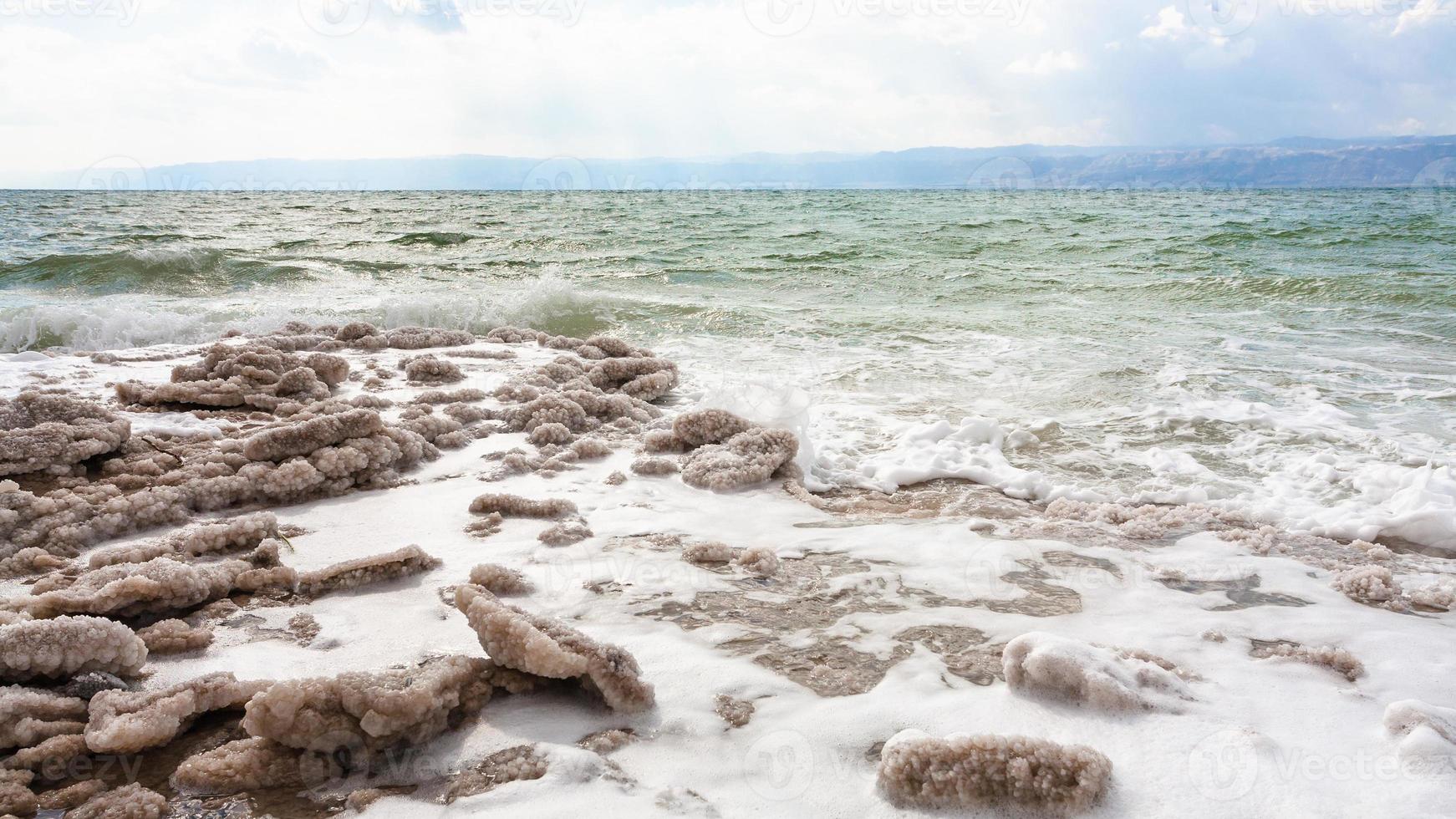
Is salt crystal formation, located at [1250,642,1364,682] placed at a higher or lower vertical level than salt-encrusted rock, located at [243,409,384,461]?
lower

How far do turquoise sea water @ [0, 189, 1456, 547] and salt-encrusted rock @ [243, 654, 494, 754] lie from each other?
3123 mm

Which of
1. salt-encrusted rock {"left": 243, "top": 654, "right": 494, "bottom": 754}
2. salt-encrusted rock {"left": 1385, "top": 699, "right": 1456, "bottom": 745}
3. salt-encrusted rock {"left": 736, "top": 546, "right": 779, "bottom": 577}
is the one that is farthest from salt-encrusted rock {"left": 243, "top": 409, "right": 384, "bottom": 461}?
salt-encrusted rock {"left": 1385, "top": 699, "right": 1456, "bottom": 745}

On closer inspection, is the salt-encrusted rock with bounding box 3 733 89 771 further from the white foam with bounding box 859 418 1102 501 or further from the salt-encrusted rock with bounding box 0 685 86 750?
the white foam with bounding box 859 418 1102 501

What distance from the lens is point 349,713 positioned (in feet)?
6.63

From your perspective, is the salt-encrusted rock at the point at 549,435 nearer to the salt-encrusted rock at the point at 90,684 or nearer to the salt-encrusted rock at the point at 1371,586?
the salt-encrusted rock at the point at 90,684

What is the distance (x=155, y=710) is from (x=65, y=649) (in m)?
0.37

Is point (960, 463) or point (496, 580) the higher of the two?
point (496, 580)

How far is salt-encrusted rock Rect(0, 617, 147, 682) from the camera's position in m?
2.13

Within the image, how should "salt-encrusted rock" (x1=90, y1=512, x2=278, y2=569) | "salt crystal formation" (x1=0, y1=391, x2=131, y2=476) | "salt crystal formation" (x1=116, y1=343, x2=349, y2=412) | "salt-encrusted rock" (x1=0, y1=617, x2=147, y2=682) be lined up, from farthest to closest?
"salt crystal formation" (x1=116, y1=343, x2=349, y2=412) < "salt crystal formation" (x1=0, y1=391, x2=131, y2=476) < "salt-encrusted rock" (x1=90, y1=512, x2=278, y2=569) < "salt-encrusted rock" (x1=0, y1=617, x2=147, y2=682)

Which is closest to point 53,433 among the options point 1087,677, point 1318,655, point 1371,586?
point 1087,677

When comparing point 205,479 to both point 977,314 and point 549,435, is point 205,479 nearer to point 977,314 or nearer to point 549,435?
point 549,435

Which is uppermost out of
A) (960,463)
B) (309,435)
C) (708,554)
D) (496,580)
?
(309,435)

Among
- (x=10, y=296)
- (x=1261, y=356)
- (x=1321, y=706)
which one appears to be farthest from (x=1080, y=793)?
(x=10, y=296)

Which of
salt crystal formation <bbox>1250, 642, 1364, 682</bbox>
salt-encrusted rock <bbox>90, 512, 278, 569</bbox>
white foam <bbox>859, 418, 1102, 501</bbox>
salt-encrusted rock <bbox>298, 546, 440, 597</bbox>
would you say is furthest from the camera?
white foam <bbox>859, 418, 1102, 501</bbox>
